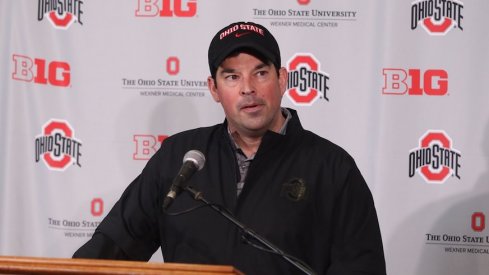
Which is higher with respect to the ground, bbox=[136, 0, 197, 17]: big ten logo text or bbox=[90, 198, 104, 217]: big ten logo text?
bbox=[136, 0, 197, 17]: big ten logo text

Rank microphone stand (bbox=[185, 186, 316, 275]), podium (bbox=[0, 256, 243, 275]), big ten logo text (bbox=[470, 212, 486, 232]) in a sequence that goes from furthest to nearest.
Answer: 1. big ten logo text (bbox=[470, 212, 486, 232])
2. microphone stand (bbox=[185, 186, 316, 275])
3. podium (bbox=[0, 256, 243, 275])

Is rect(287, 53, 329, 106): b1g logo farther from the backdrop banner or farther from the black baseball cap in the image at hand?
the black baseball cap

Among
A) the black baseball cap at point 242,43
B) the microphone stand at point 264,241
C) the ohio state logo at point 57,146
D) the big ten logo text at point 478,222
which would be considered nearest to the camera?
the microphone stand at point 264,241

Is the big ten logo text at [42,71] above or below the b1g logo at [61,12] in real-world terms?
below

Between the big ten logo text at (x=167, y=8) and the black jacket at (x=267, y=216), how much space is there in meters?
1.34

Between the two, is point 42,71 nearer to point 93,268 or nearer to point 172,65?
point 172,65

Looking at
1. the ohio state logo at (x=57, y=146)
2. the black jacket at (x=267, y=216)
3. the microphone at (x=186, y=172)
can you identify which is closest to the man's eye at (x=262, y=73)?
the black jacket at (x=267, y=216)

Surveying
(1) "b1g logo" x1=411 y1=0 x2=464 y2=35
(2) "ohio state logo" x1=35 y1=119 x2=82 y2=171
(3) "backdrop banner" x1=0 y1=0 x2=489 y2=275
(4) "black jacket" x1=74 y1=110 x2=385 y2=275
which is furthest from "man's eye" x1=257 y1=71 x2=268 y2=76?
(2) "ohio state logo" x1=35 y1=119 x2=82 y2=171

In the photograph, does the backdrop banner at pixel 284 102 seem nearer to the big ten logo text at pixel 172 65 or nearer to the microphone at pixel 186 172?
the big ten logo text at pixel 172 65

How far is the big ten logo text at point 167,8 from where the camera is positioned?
357 cm

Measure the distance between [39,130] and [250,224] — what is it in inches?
70.6

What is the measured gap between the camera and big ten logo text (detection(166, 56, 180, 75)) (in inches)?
140

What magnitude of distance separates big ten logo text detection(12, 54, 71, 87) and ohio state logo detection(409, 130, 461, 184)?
1.85 metres

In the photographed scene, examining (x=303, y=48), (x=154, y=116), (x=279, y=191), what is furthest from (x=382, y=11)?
(x=279, y=191)
